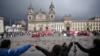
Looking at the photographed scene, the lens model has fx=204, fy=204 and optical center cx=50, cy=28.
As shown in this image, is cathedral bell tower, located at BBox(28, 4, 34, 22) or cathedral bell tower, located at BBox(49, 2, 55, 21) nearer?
cathedral bell tower, located at BBox(49, 2, 55, 21)

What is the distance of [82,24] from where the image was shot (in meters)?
124

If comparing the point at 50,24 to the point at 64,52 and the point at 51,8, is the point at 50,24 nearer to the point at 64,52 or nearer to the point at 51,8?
the point at 51,8

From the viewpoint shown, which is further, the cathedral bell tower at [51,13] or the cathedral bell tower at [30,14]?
the cathedral bell tower at [30,14]

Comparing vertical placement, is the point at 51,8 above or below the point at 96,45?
above

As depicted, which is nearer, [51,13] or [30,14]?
[51,13]

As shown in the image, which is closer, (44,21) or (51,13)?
(51,13)

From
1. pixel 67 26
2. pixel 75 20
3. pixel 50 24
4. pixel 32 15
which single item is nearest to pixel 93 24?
pixel 75 20

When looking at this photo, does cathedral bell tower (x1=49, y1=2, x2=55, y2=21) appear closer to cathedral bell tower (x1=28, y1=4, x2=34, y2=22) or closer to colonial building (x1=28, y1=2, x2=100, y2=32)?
colonial building (x1=28, y1=2, x2=100, y2=32)

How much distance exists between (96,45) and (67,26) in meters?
108

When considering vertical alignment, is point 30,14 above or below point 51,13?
below

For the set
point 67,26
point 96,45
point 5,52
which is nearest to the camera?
point 5,52

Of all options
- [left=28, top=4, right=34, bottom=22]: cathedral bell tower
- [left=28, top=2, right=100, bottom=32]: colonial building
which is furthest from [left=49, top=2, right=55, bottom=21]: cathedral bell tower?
[left=28, top=4, right=34, bottom=22]: cathedral bell tower

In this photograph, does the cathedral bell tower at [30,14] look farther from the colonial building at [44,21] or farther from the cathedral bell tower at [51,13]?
the cathedral bell tower at [51,13]

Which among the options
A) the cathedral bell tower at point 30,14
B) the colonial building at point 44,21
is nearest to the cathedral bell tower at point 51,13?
the colonial building at point 44,21
